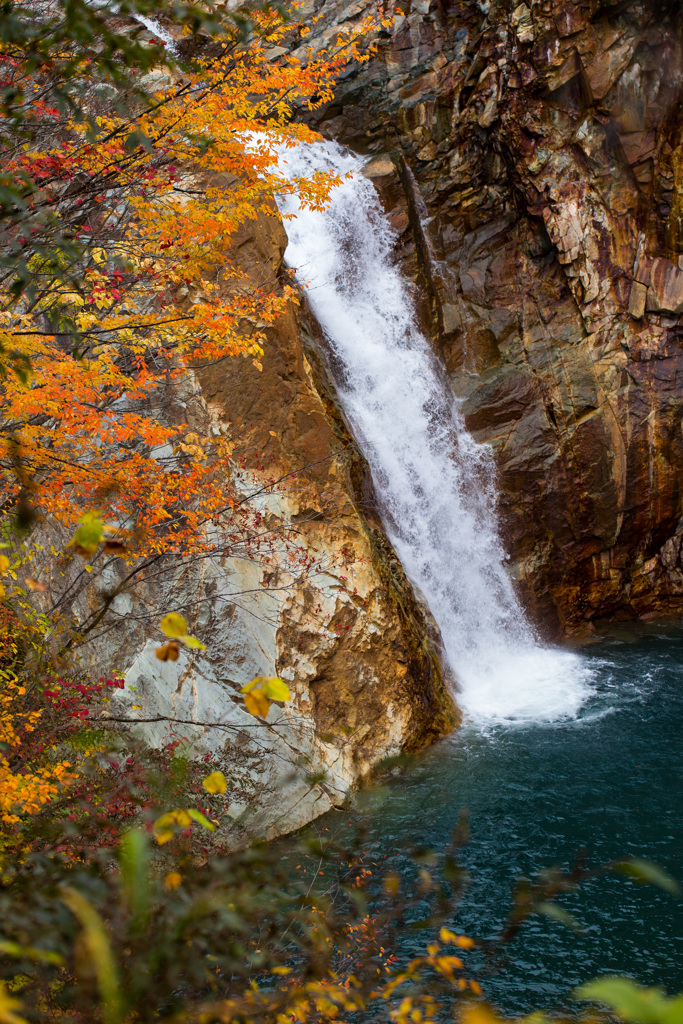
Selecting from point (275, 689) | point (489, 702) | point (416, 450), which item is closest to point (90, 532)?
point (275, 689)

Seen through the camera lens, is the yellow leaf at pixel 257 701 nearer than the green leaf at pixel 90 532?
No

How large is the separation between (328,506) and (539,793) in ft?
14.1

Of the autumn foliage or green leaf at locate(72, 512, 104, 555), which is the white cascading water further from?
green leaf at locate(72, 512, 104, 555)

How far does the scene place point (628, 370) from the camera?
12.1m

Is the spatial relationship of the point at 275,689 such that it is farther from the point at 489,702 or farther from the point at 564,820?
the point at 489,702

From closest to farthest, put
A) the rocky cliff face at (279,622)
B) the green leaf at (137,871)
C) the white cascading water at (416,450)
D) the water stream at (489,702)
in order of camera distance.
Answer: the green leaf at (137,871) < the water stream at (489,702) < the rocky cliff face at (279,622) < the white cascading water at (416,450)

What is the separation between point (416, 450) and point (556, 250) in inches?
177

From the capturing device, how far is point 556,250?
11984mm

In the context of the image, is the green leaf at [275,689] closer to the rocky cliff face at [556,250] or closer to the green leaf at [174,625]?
the green leaf at [174,625]

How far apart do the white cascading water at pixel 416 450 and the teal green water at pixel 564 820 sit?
1169 mm

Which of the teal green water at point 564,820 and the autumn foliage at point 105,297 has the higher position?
the autumn foliage at point 105,297

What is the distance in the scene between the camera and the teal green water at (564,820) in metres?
5.37

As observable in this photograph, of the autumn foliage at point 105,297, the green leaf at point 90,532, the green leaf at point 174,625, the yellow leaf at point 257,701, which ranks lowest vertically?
the yellow leaf at point 257,701

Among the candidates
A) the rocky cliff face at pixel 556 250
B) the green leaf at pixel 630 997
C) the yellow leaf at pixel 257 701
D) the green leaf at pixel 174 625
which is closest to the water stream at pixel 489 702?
the rocky cliff face at pixel 556 250
